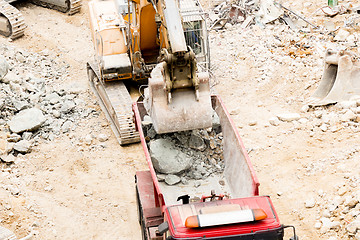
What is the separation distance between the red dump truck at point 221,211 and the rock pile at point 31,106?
13.6 ft

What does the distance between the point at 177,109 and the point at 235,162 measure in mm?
1297

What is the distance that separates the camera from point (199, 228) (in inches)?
268

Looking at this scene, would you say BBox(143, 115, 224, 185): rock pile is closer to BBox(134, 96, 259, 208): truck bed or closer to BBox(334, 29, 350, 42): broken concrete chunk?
BBox(134, 96, 259, 208): truck bed

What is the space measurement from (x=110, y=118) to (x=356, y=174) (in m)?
5.83

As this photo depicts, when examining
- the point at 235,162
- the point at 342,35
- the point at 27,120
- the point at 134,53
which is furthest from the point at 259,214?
the point at 342,35

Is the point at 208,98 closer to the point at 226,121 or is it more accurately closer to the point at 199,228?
the point at 226,121

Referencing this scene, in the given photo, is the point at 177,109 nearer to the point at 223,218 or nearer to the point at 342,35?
the point at 223,218

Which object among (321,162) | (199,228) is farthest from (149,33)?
(199,228)

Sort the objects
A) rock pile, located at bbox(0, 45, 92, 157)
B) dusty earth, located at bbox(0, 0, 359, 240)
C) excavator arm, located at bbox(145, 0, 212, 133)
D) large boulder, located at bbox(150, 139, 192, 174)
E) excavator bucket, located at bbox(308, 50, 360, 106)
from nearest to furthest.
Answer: excavator arm, located at bbox(145, 0, 212, 133), large boulder, located at bbox(150, 139, 192, 174), dusty earth, located at bbox(0, 0, 359, 240), excavator bucket, located at bbox(308, 50, 360, 106), rock pile, located at bbox(0, 45, 92, 157)

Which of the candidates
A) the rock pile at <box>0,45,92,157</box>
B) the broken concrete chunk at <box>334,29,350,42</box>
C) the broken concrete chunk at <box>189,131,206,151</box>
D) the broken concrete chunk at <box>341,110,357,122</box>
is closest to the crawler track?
the rock pile at <box>0,45,92,157</box>

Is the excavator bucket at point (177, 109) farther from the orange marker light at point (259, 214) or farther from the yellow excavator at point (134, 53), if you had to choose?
the orange marker light at point (259, 214)

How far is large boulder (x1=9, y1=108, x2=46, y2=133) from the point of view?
12.6 m

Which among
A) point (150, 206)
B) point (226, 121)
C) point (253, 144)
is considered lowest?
point (253, 144)

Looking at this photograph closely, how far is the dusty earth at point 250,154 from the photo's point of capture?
10.0 m
